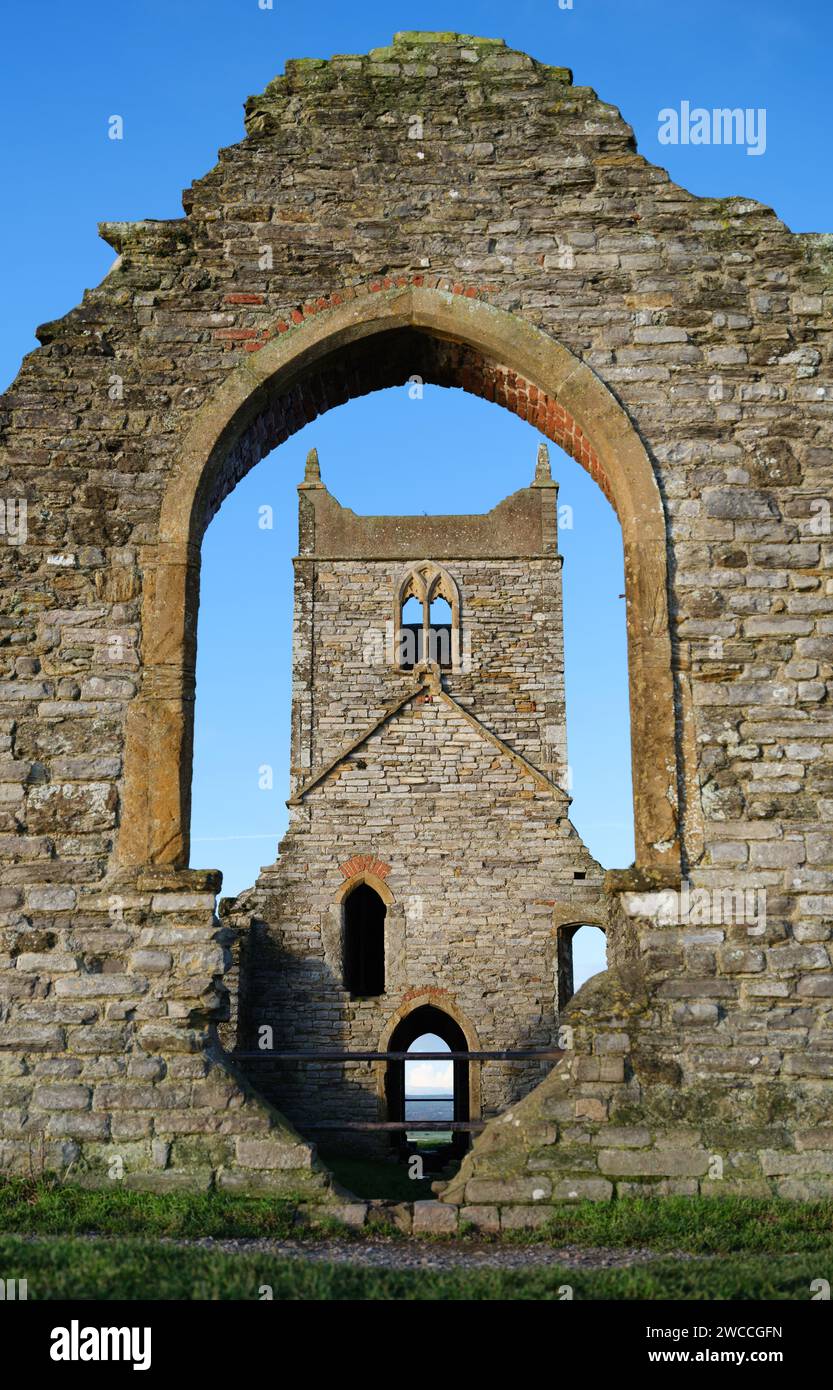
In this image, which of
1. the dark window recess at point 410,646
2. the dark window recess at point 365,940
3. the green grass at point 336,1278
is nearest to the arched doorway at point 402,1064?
the dark window recess at point 365,940

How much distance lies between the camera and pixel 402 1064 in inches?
732

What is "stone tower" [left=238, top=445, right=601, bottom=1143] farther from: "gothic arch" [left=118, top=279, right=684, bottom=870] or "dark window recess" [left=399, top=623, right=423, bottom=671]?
"gothic arch" [left=118, top=279, right=684, bottom=870]

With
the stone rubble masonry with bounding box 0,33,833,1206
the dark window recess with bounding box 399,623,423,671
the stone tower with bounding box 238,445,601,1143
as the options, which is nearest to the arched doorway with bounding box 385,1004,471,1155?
the stone tower with bounding box 238,445,601,1143

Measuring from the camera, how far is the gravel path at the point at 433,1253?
190 inches

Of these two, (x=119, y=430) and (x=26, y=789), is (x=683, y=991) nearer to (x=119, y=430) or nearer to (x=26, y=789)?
(x=26, y=789)

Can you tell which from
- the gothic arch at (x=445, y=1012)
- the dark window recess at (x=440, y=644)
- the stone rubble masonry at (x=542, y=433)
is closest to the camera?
the stone rubble masonry at (x=542, y=433)

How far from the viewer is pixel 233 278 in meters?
7.34

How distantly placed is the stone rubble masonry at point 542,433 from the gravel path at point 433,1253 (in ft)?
1.43

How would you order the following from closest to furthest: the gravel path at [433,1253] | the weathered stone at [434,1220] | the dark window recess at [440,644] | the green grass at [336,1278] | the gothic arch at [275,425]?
1. the green grass at [336,1278]
2. the gravel path at [433,1253]
3. the weathered stone at [434,1220]
4. the gothic arch at [275,425]
5. the dark window recess at [440,644]

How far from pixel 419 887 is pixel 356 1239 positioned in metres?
12.6

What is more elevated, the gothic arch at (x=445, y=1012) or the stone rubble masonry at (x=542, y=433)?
the stone rubble masonry at (x=542, y=433)

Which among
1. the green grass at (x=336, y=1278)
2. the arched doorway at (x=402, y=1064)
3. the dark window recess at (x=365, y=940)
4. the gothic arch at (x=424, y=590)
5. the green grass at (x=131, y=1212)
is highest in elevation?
the gothic arch at (x=424, y=590)

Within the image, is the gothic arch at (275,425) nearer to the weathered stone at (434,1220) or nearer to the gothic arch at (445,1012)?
the weathered stone at (434,1220)
